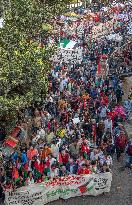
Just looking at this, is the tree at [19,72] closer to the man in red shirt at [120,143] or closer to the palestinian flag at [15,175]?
the palestinian flag at [15,175]

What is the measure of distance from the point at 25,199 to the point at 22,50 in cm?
753

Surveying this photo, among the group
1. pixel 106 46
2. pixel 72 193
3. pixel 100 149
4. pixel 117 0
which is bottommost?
pixel 72 193

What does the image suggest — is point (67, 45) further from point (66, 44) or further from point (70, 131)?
point (70, 131)

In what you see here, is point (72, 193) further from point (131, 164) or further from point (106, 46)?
point (106, 46)

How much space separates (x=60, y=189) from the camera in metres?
17.5

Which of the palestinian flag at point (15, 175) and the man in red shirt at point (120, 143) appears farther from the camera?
the man in red shirt at point (120, 143)

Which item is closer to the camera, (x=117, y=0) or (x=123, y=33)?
(x=123, y=33)

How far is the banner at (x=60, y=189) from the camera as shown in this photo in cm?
1688

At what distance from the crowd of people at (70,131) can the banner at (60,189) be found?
0.82ft

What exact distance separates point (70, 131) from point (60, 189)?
380cm

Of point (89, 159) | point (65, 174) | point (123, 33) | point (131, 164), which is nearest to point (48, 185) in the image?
point (65, 174)

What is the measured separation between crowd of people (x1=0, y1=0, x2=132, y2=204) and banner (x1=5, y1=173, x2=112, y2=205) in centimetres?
25

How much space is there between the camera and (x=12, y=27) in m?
24.9

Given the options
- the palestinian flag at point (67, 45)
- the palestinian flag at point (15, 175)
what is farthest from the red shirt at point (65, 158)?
the palestinian flag at point (67, 45)
